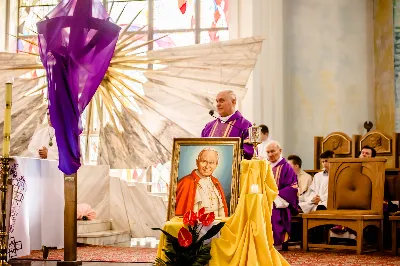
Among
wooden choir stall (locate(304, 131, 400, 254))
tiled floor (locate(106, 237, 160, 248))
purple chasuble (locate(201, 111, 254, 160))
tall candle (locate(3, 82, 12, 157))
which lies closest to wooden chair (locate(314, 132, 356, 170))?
wooden choir stall (locate(304, 131, 400, 254))

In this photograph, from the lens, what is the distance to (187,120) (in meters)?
9.17

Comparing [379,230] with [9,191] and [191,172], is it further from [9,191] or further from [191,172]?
[9,191]

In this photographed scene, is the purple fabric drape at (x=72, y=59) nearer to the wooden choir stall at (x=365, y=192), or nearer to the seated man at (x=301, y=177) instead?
the wooden choir stall at (x=365, y=192)

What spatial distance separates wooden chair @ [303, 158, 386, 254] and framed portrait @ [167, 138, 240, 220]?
2.93 meters

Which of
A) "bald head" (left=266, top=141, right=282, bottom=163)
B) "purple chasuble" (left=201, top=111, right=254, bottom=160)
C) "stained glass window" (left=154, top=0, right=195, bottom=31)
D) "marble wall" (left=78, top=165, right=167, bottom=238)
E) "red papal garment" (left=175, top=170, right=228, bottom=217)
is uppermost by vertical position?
"stained glass window" (left=154, top=0, right=195, bottom=31)

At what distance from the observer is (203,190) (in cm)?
485

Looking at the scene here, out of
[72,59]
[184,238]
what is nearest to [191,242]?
[184,238]

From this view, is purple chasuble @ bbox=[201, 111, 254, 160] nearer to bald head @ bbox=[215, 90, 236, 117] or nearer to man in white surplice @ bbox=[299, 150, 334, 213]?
bald head @ bbox=[215, 90, 236, 117]

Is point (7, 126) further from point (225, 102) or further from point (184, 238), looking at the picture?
point (225, 102)

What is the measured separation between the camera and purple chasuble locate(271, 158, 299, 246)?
7840mm

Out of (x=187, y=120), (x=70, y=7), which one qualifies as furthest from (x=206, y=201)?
(x=187, y=120)

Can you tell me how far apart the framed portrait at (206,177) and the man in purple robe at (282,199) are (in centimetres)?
304

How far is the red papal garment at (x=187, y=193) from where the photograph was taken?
4.86 m

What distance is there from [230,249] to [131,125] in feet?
15.7
